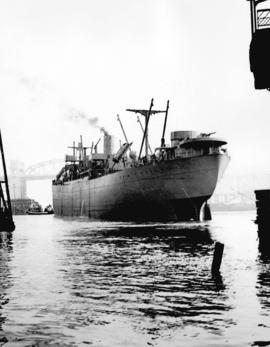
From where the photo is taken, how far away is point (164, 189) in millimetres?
45062

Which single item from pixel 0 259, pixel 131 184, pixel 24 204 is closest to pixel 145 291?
pixel 0 259

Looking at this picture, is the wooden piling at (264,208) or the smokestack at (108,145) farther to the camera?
the smokestack at (108,145)

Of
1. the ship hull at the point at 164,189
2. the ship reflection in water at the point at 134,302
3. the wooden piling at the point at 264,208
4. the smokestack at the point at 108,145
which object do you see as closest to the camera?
the ship reflection in water at the point at 134,302

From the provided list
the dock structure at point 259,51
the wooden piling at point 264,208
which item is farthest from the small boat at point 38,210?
the dock structure at point 259,51

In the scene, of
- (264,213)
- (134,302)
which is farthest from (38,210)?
(134,302)

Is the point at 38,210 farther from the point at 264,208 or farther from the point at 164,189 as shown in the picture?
the point at 264,208

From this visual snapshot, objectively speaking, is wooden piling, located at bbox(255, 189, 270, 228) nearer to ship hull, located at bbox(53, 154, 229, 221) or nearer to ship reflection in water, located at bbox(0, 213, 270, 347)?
ship reflection in water, located at bbox(0, 213, 270, 347)

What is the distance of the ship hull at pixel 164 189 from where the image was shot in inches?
1729

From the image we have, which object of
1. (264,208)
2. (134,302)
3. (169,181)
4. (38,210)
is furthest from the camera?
(38,210)

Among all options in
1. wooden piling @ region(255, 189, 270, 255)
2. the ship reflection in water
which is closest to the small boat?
the ship reflection in water

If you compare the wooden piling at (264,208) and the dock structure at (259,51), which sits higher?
the dock structure at (259,51)

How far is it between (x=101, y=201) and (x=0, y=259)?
4042 cm

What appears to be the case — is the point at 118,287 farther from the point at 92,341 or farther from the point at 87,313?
the point at 92,341

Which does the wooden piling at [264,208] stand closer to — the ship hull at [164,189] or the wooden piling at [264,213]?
the wooden piling at [264,213]
